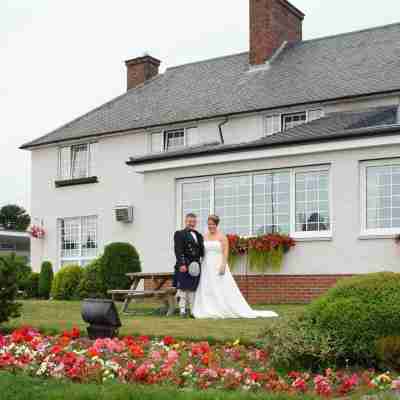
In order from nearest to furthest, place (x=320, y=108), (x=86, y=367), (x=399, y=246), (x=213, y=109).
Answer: (x=86, y=367)
(x=399, y=246)
(x=320, y=108)
(x=213, y=109)

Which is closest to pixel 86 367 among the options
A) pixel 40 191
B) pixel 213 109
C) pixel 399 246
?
pixel 399 246

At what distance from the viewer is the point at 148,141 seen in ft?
83.9

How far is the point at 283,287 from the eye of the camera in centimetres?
1752

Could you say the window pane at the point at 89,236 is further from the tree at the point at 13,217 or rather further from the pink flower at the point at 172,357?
the tree at the point at 13,217

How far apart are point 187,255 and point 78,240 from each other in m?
13.7

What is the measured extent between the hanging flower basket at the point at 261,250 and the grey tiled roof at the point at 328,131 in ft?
6.75

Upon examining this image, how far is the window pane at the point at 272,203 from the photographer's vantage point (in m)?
17.4

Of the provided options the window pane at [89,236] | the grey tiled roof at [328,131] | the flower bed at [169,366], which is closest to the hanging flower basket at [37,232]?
the window pane at [89,236]

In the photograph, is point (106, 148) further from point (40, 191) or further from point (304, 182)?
point (304, 182)

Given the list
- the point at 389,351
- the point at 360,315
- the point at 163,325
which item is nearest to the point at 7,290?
the point at 163,325

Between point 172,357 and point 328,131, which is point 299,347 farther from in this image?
point 328,131

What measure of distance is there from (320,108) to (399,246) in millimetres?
6817

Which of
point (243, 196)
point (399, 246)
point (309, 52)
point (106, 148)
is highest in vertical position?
point (309, 52)

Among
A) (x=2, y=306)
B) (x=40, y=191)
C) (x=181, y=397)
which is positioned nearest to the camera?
(x=181, y=397)
